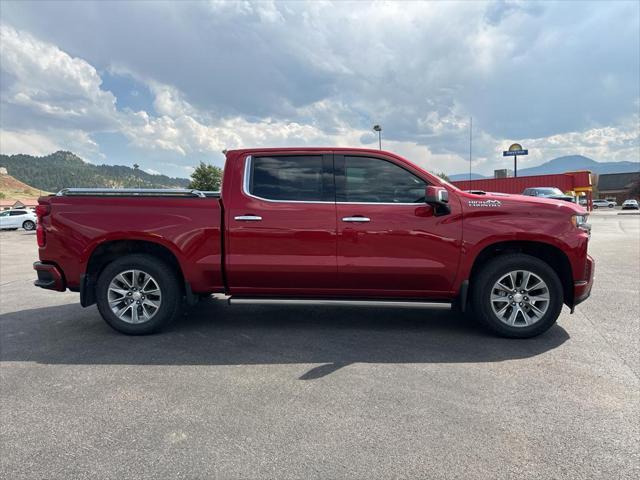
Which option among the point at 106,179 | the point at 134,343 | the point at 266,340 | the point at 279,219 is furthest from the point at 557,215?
the point at 106,179

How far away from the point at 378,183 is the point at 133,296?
9.50 ft

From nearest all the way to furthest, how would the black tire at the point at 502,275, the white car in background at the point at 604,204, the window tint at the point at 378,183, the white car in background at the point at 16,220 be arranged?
the black tire at the point at 502,275 < the window tint at the point at 378,183 < the white car in background at the point at 16,220 < the white car in background at the point at 604,204

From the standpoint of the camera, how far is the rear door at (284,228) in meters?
4.50

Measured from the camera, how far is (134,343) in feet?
14.6

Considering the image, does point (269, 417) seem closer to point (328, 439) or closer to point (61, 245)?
point (328, 439)

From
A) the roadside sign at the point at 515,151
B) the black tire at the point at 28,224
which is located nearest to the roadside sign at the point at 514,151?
the roadside sign at the point at 515,151

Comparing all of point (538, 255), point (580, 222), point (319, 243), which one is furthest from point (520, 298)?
point (319, 243)

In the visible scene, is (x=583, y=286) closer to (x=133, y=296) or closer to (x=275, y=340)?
(x=275, y=340)

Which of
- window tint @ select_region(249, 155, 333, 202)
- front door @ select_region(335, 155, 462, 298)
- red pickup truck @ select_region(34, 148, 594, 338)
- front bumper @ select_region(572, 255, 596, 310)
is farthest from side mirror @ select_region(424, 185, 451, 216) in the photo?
front bumper @ select_region(572, 255, 596, 310)

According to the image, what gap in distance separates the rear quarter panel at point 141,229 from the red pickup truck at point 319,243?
11 millimetres

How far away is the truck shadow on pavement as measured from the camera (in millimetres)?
4000

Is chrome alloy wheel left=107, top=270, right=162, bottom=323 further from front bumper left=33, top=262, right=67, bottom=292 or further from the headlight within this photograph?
the headlight

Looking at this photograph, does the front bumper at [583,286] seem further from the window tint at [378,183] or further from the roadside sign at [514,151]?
the roadside sign at [514,151]

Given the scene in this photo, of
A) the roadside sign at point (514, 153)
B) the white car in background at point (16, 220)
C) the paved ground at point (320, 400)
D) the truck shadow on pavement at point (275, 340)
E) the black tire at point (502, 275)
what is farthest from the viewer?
the roadside sign at point (514, 153)
